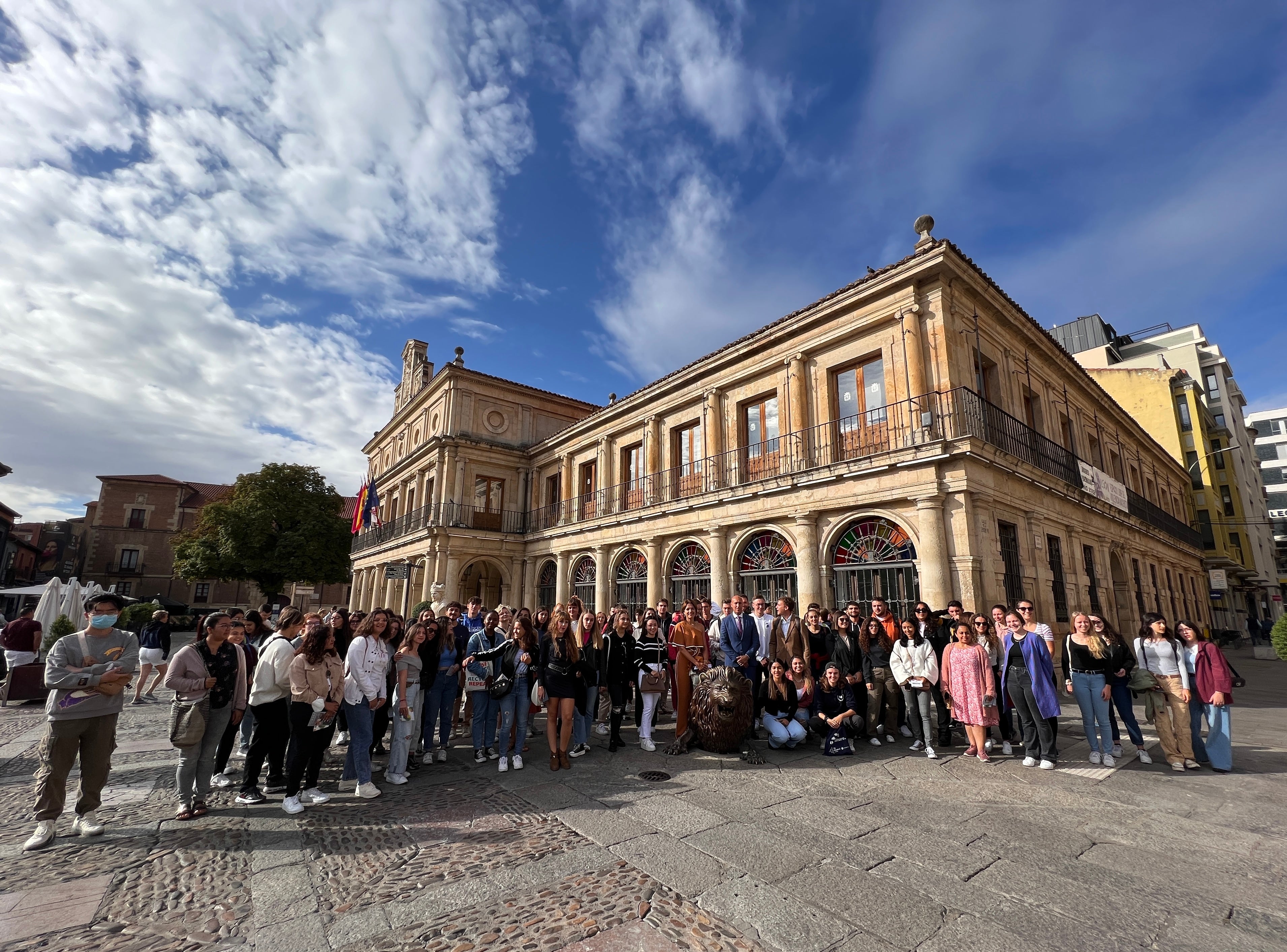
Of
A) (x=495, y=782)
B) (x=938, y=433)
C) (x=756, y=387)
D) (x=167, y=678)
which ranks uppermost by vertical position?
(x=756, y=387)

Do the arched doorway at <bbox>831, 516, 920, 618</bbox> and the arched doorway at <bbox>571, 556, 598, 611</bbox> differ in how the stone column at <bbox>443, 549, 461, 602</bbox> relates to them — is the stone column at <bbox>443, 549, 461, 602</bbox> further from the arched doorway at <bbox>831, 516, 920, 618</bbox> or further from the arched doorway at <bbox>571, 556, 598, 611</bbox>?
the arched doorway at <bbox>831, 516, 920, 618</bbox>

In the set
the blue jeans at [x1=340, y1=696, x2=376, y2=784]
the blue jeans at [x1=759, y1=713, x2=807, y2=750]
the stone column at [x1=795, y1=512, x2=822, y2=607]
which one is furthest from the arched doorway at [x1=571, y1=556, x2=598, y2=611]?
the blue jeans at [x1=340, y1=696, x2=376, y2=784]

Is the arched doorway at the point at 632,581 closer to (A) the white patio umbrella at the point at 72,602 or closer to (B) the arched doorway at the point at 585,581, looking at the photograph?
(B) the arched doorway at the point at 585,581

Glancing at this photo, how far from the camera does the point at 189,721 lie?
4523 millimetres

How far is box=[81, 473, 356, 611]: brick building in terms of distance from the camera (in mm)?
45188

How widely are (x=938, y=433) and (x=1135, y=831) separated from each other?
7912 millimetres

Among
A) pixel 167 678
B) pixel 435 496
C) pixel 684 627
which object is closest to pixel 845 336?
pixel 684 627

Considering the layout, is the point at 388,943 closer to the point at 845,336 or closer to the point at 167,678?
the point at 167,678

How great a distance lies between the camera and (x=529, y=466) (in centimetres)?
2427

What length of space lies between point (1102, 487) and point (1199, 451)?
72.7ft

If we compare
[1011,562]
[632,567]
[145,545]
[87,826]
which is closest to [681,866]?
[87,826]

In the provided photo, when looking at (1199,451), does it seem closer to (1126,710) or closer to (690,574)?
(690,574)

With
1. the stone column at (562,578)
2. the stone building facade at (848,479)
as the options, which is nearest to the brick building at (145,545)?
the stone building facade at (848,479)

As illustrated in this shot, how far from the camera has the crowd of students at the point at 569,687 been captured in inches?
179
